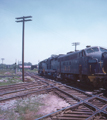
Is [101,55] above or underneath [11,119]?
above

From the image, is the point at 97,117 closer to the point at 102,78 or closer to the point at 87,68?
the point at 102,78

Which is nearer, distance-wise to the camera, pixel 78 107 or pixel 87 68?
pixel 78 107

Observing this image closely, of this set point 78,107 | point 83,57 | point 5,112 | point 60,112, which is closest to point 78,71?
point 83,57

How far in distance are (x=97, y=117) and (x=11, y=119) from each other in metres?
3.08

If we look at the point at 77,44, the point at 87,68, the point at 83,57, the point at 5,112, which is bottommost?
the point at 5,112

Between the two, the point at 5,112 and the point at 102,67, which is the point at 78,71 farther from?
the point at 5,112

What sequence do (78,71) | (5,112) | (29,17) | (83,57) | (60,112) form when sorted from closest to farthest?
1. (60,112)
2. (5,112)
3. (83,57)
4. (78,71)
5. (29,17)

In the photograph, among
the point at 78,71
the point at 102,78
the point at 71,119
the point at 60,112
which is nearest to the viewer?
the point at 71,119

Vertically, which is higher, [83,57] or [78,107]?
[83,57]

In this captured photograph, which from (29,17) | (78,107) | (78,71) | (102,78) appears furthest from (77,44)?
(78,107)

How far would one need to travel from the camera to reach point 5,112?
5.08m

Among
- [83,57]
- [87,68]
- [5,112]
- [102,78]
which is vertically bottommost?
[5,112]

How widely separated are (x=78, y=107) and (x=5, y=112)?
10.4 ft

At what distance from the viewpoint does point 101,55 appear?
9.06 m
